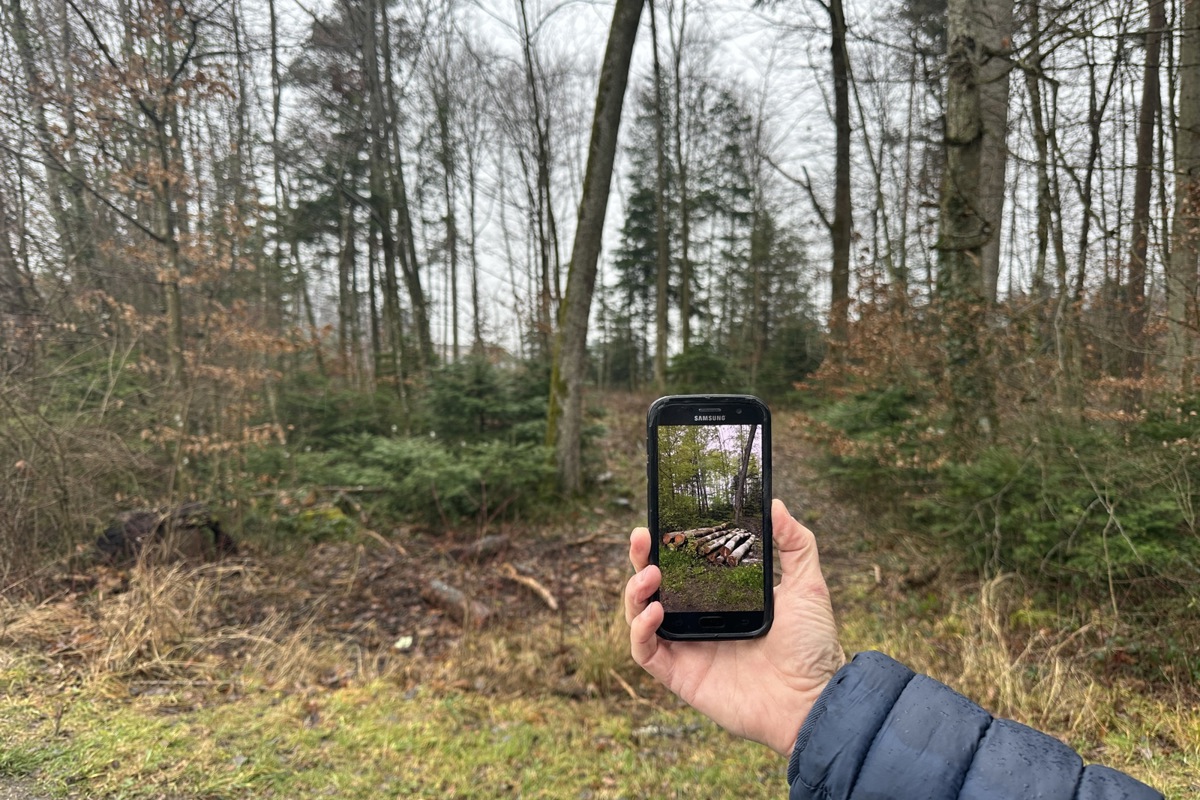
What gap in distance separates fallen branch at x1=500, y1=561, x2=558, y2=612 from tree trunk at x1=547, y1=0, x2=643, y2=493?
225 cm

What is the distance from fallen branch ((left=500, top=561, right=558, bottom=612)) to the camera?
5556 mm

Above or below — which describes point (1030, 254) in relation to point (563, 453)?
above

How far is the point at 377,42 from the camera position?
527 inches

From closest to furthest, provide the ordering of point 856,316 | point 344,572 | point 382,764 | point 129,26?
point 382,764 < point 129,26 < point 344,572 < point 856,316

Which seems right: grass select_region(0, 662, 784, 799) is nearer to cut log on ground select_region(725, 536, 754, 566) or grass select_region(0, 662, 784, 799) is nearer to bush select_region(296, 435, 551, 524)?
cut log on ground select_region(725, 536, 754, 566)

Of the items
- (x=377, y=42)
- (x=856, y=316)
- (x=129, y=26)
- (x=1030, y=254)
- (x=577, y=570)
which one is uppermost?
(x=377, y=42)

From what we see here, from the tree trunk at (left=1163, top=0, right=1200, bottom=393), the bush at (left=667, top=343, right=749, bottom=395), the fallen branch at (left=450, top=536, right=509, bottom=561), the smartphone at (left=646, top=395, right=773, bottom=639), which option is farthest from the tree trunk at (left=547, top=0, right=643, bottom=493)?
the smartphone at (left=646, top=395, right=773, bottom=639)

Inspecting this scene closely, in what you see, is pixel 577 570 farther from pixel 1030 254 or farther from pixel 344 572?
pixel 1030 254

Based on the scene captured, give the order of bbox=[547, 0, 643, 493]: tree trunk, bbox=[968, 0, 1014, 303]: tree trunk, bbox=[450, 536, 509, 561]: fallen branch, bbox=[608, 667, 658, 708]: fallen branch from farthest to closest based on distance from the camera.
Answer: bbox=[547, 0, 643, 493]: tree trunk
bbox=[450, 536, 509, 561]: fallen branch
bbox=[968, 0, 1014, 303]: tree trunk
bbox=[608, 667, 658, 708]: fallen branch

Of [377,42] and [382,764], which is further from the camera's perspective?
[377,42]

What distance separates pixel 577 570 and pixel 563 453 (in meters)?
2.15

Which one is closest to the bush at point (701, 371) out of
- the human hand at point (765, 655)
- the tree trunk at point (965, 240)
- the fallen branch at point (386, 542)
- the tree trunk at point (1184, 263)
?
the tree trunk at point (965, 240)

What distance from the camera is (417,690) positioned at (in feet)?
13.1

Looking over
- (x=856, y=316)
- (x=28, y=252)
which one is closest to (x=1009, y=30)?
(x=856, y=316)
